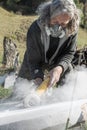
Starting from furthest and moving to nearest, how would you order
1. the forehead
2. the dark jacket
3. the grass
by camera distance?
the grass < the dark jacket < the forehead

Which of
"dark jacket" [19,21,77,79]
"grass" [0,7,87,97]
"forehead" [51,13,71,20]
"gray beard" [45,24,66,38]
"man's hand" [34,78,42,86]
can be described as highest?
"forehead" [51,13,71,20]

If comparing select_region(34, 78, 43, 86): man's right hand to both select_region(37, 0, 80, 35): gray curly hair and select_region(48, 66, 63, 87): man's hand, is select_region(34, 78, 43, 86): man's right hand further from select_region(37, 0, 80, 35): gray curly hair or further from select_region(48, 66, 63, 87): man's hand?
select_region(37, 0, 80, 35): gray curly hair

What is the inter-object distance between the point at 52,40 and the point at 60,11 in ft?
1.41

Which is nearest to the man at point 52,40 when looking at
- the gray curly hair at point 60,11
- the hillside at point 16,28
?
the gray curly hair at point 60,11

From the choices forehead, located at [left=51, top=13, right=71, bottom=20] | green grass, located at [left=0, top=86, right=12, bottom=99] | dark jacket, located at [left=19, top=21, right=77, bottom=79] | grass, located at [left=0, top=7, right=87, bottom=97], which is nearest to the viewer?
forehead, located at [left=51, top=13, right=71, bottom=20]

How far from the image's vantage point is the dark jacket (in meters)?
4.12

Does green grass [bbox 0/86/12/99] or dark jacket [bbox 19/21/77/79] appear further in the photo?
green grass [bbox 0/86/12/99]

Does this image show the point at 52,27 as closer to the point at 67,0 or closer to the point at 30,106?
the point at 67,0

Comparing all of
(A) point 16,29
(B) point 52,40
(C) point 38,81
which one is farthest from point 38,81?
(A) point 16,29

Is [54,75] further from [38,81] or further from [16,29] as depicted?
[16,29]

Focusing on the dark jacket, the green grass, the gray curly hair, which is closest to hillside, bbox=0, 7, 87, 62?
the green grass

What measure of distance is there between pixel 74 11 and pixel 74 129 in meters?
1.01

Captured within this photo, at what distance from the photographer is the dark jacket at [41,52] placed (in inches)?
162

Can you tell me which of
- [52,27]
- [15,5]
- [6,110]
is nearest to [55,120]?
[6,110]
